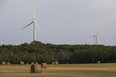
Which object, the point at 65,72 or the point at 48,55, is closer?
the point at 65,72

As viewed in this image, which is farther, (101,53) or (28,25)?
(101,53)

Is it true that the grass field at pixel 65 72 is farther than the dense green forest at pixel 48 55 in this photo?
No

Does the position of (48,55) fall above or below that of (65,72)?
above

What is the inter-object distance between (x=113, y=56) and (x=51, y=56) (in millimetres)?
23681

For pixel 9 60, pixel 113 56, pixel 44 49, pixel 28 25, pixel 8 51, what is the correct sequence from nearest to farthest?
1. pixel 28 25
2. pixel 113 56
3. pixel 9 60
4. pixel 8 51
5. pixel 44 49

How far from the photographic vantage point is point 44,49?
157m

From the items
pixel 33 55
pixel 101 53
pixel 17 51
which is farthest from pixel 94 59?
pixel 17 51

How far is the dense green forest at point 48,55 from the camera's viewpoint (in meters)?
125

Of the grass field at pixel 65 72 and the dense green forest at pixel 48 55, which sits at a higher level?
the dense green forest at pixel 48 55

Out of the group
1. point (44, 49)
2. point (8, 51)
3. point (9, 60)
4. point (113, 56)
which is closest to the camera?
point (113, 56)

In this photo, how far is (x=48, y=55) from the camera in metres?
140

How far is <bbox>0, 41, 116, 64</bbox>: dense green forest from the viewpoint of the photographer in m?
125

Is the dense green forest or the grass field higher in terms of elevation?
the dense green forest

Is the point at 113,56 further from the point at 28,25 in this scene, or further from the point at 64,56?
the point at 28,25
